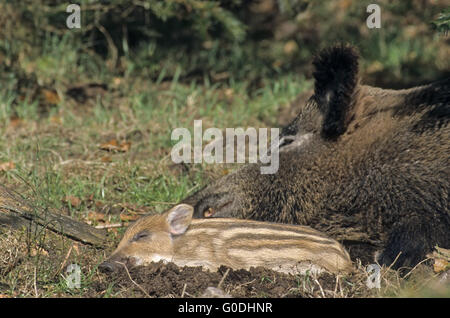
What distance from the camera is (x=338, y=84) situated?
541 cm

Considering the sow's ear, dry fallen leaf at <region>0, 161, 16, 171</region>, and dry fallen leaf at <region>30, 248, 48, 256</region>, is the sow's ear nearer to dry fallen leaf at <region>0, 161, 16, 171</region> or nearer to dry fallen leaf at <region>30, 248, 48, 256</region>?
dry fallen leaf at <region>30, 248, 48, 256</region>

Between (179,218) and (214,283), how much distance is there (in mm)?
672

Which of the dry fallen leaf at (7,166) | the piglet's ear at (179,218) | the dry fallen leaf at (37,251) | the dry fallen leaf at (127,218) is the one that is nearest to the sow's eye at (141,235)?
the piglet's ear at (179,218)

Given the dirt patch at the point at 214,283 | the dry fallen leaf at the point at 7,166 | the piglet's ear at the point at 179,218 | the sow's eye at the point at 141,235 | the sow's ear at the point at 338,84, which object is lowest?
the dry fallen leaf at the point at 7,166

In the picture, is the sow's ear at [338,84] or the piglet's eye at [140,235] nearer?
the piglet's eye at [140,235]

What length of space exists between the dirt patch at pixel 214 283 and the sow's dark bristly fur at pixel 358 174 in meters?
0.82

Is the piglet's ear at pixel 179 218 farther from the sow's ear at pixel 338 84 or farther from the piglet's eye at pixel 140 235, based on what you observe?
the sow's ear at pixel 338 84

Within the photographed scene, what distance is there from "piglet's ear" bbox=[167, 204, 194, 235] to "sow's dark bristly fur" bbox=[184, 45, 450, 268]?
0.70m

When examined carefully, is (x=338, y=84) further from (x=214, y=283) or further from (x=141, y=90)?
(x=141, y=90)

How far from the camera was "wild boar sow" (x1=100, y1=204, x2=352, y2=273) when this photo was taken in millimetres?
4469

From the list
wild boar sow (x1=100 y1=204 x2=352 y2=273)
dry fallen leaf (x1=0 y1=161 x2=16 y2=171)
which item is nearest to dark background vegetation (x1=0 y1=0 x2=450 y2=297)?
dry fallen leaf (x1=0 y1=161 x2=16 y2=171)

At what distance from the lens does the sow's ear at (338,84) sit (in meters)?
5.36

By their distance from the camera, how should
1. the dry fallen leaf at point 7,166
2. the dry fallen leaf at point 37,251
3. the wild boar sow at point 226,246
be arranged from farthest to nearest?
the dry fallen leaf at point 7,166 → the dry fallen leaf at point 37,251 → the wild boar sow at point 226,246

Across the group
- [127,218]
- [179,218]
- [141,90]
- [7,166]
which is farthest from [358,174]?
[141,90]
